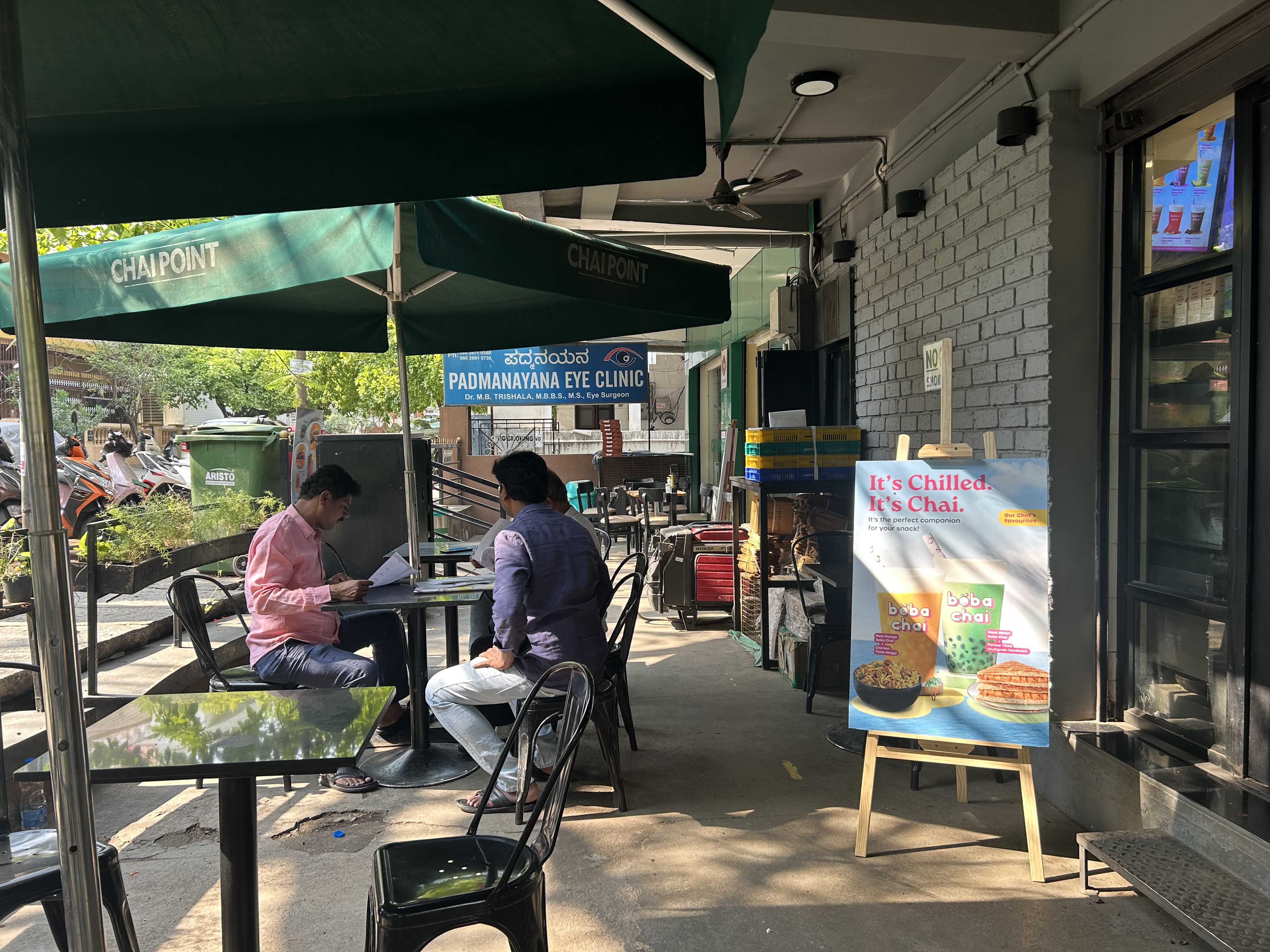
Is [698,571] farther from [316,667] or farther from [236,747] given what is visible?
[236,747]

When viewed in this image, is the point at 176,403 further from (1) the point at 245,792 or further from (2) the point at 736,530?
(1) the point at 245,792

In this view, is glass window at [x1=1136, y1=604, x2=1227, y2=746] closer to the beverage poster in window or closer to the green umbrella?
the beverage poster in window

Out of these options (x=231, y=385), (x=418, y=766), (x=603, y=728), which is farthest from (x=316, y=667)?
(x=231, y=385)

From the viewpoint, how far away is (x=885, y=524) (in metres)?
3.48

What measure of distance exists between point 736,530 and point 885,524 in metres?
3.38

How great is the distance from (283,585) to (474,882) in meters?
2.20

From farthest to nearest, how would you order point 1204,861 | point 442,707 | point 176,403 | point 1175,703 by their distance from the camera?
point 176,403 < point 442,707 < point 1175,703 < point 1204,861

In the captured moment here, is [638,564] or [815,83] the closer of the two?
[638,564]

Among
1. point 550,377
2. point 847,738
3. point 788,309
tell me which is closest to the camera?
point 847,738

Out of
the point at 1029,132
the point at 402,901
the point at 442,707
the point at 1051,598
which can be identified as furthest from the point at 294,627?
the point at 1029,132

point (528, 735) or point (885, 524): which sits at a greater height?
point (885, 524)

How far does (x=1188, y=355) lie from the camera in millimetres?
3303

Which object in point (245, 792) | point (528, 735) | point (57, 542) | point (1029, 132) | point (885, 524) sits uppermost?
point (1029, 132)

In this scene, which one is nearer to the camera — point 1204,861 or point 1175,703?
point 1204,861
